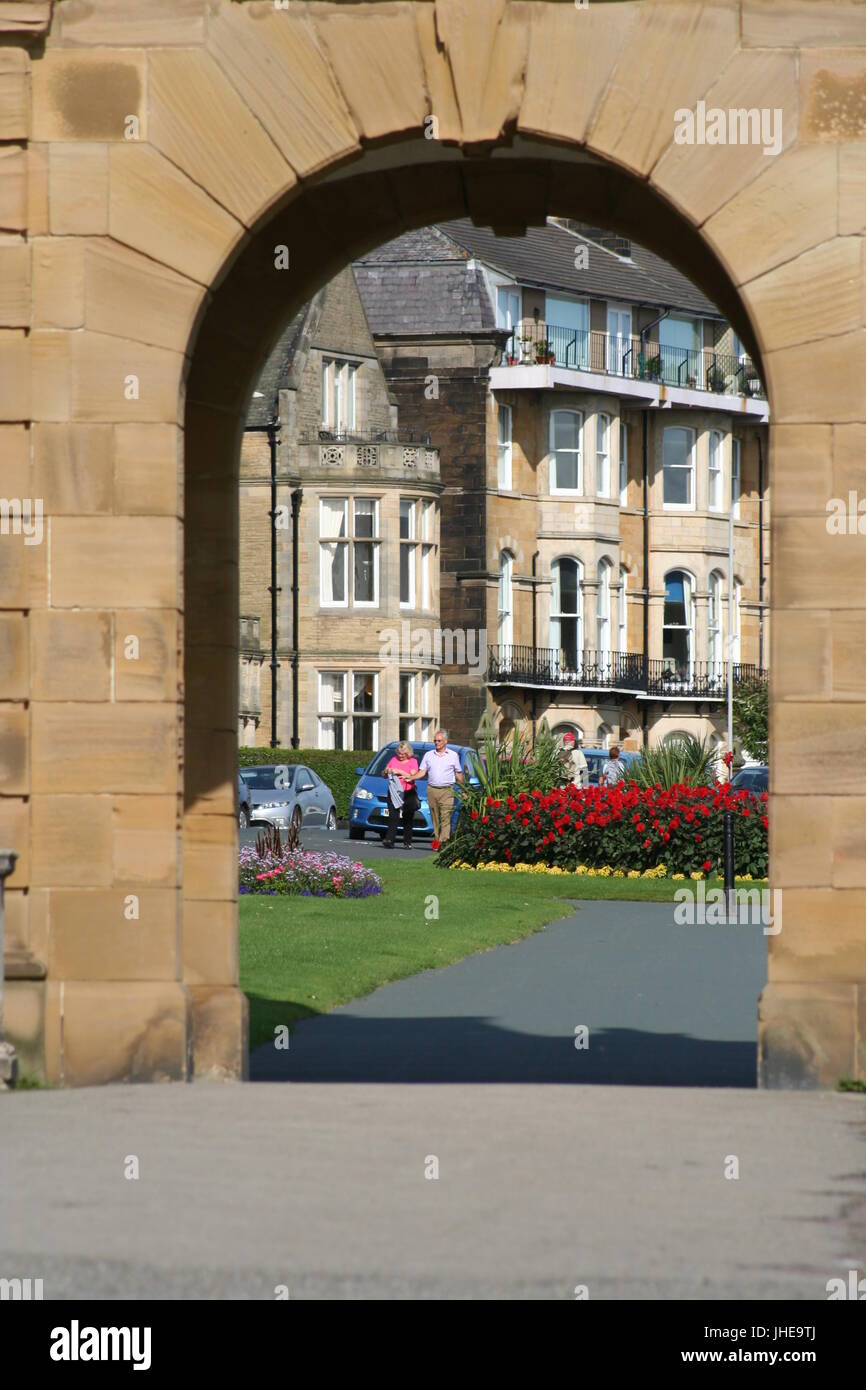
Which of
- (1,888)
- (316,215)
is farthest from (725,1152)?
(316,215)

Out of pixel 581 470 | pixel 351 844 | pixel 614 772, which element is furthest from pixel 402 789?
pixel 581 470

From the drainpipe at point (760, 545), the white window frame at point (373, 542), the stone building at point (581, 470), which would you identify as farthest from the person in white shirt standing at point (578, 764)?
the drainpipe at point (760, 545)

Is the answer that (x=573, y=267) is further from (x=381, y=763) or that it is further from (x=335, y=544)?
(x=381, y=763)

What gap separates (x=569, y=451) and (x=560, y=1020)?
163 ft

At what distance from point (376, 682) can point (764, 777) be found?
20.2 meters

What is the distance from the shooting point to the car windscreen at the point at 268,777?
→ 141 ft

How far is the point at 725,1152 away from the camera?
8031 millimetres

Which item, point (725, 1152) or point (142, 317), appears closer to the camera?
point (725, 1152)

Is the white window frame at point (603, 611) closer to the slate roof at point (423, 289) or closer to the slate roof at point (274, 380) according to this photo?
the slate roof at point (423, 289)

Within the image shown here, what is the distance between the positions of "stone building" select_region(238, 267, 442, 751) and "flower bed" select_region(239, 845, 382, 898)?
30.8 metres

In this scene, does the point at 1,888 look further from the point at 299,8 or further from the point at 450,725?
the point at 450,725

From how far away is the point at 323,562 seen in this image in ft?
187

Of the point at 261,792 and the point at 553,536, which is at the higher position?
the point at 553,536

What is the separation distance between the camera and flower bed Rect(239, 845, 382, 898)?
2436cm
